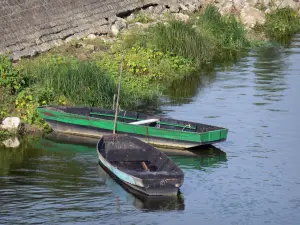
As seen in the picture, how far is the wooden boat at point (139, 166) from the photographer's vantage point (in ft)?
53.8

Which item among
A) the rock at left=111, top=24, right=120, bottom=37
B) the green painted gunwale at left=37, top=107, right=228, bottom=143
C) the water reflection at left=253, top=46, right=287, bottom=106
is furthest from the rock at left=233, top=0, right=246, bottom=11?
the green painted gunwale at left=37, top=107, right=228, bottom=143

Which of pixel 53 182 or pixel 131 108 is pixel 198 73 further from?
pixel 53 182

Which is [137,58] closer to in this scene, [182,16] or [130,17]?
[130,17]

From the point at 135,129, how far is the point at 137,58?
6.23 metres

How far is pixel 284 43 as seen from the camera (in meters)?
33.2

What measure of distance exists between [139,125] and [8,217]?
4900 mm

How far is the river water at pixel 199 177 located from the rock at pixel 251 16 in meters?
9.29

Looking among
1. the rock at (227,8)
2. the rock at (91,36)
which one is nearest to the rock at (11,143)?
the rock at (91,36)

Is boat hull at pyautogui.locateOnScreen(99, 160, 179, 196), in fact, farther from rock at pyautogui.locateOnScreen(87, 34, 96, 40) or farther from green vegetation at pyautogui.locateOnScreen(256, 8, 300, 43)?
green vegetation at pyautogui.locateOnScreen(256, 8, 300, 43)

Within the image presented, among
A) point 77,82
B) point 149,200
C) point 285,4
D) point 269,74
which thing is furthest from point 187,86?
point 285,4

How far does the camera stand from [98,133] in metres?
20.4

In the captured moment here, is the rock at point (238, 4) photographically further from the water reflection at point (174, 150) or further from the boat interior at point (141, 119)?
the water reflection at point (174, 150)

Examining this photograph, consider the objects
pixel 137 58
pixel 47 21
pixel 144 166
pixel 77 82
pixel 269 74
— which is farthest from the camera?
pixel 269 74

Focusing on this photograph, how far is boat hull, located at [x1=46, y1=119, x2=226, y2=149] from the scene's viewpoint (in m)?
19.7
